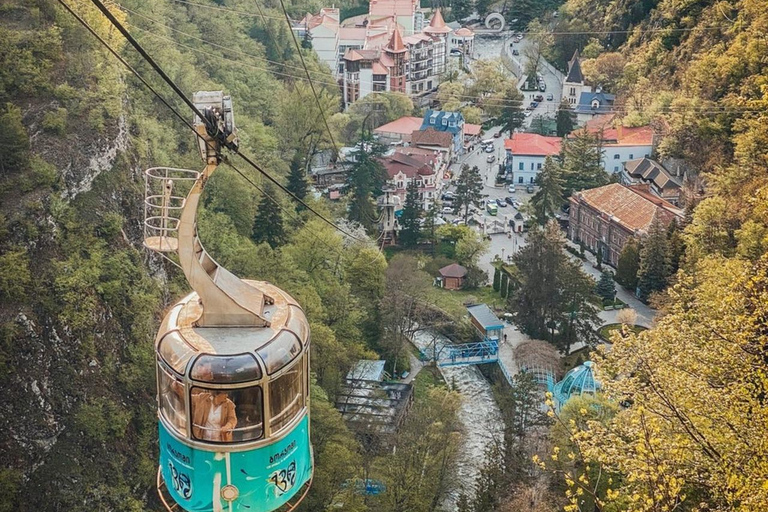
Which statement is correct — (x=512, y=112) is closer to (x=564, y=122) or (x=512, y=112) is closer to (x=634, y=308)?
(x=564, y=122)

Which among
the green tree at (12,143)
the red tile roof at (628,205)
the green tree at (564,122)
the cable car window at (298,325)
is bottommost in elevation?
the red tile roof at (628,205)

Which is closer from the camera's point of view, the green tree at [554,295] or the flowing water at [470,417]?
the flowing water at [470,417]

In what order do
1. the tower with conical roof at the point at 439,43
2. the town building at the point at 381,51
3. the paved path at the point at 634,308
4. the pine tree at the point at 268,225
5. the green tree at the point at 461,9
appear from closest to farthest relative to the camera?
the pine tree at the point at 268,225 < the paved path at the point at 634,308 < the town building at the point at 381,51 < the tower with conical roof at the point at 439,43 < the green tree at the point at 461,9

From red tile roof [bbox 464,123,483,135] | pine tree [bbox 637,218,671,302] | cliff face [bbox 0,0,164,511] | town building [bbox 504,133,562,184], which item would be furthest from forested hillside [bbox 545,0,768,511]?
cliff face [bbox 0,0,164,511]

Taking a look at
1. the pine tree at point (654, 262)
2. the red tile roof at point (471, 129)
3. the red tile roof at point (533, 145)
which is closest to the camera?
the pine tree at point (654, 262)

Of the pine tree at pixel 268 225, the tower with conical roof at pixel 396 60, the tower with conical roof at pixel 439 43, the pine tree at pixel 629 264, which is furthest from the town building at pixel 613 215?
the tower with conical roof at pixel 439 43

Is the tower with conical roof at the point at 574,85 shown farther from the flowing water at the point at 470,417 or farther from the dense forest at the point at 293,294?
the flowing water at the point at 470,417

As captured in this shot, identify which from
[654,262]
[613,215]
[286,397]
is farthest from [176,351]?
[613,215]
